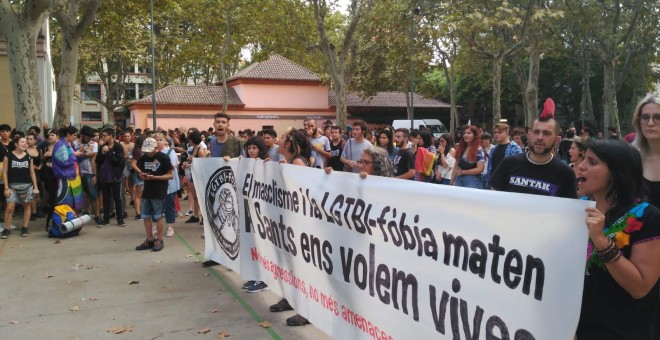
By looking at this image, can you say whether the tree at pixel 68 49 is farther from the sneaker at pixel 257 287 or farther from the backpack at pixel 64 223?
the sneaker at pixel 257 287

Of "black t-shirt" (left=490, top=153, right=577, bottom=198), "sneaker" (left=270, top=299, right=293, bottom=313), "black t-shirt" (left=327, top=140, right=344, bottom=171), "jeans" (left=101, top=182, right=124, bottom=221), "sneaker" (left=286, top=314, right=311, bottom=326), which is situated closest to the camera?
"black t-shirt" (left=490, top=153, right=577, bottom=198)

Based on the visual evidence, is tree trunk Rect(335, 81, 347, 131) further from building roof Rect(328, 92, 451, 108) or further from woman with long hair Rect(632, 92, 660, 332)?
woman with long hair Rect(632, 92, 660, 332)

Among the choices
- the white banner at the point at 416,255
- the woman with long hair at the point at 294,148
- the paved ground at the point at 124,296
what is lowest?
the paved ground at the point at 124,296

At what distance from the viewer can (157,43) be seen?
3884 cm

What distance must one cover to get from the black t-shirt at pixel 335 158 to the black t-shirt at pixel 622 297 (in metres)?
7.68

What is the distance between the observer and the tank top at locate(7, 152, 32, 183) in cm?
936

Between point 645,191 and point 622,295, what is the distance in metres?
0.52

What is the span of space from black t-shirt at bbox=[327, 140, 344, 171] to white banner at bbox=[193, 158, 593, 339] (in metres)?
4.49

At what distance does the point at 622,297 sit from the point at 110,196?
10113mm

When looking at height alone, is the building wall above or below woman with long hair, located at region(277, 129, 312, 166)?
above

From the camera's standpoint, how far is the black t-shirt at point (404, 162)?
784 cm

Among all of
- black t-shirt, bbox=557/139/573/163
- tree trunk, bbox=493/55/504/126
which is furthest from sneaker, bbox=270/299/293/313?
tree trunk, bbox=493/55/504/126

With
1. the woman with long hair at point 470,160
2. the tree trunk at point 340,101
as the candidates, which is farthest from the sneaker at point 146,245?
the tree trunk at point 340,101

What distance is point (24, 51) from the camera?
559 inches
